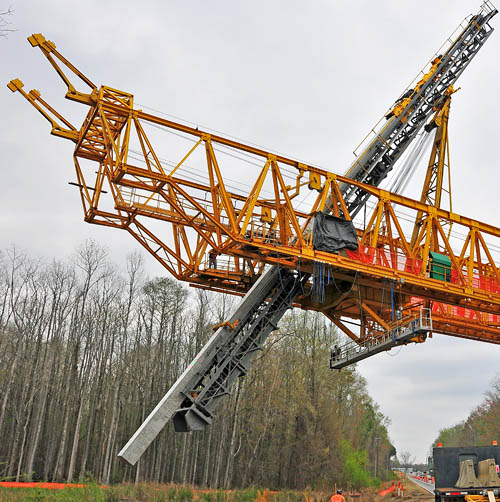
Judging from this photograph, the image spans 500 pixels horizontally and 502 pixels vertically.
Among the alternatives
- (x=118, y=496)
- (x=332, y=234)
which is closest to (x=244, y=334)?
(x=332, y=234)

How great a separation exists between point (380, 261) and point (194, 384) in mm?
7969

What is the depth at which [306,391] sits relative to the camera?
124 ft

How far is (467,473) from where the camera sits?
12.1 metres

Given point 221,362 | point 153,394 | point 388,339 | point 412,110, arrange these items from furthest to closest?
point 153,394 → point 412,110 → point 388,339 → point 221,362

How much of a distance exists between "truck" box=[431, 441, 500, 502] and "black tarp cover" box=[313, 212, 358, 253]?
6665 mm

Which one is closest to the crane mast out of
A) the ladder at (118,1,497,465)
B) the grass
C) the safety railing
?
the ladder at (118,1,497,465)

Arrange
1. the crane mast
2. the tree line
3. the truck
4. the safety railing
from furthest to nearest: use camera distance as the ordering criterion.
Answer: the tree line → the crane mast → the safety railing → the truck

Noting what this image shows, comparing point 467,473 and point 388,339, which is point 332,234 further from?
point 467,473

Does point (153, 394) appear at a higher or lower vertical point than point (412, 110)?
lower

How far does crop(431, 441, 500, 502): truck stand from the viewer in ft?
38.5

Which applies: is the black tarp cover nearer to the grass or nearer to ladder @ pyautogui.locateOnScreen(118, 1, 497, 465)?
ladder @ pyautogui.locateOnScreen(118, 1, 497, 465)

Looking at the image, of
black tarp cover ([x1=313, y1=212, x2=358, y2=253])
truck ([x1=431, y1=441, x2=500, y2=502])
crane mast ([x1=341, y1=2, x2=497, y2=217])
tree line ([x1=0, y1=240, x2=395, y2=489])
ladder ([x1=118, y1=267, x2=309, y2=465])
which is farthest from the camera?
tree line ([x1=0, y1=240, x2=395, y2=489])

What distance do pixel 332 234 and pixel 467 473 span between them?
7.92 metres

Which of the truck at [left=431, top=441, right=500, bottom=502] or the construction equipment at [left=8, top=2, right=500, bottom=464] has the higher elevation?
the construction equipment at [left=8, top=2, right=500, bottom=464]
